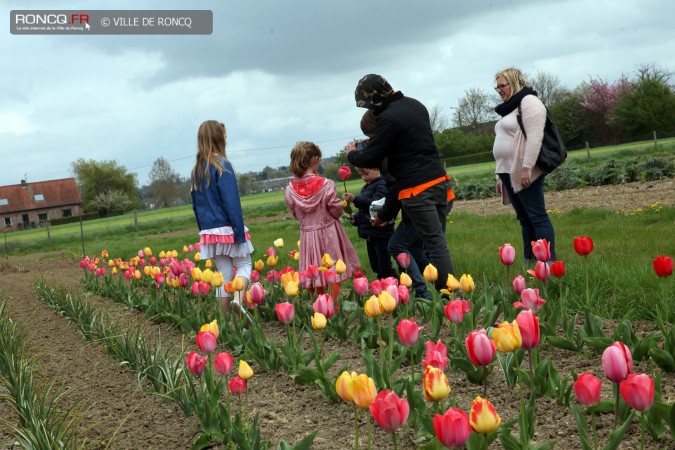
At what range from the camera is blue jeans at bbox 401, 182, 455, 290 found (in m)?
4.59

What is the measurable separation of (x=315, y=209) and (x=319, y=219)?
8 centimetres

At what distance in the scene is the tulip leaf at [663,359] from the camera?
112 inches

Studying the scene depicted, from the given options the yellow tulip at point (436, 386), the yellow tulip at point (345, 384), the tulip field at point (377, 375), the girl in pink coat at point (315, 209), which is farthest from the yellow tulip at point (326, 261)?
the yellow tulip at point (436, 386)

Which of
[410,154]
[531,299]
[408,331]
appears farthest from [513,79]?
[408,331]

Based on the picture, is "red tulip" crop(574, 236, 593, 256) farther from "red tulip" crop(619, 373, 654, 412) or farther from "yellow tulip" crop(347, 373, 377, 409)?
"yellow tulip" crop(347, 373, 377, 409)

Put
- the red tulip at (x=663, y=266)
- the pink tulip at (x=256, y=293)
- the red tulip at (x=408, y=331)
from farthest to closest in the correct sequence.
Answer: the pink tulip at (x=256, y=293) < the red tulip at (x=663, y=266) < the red tulip at (x=408, y=331)

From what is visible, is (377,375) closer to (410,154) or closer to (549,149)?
(410,154)

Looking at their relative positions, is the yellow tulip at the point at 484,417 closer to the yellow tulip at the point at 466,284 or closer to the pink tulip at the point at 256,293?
the yellow tulip at the point at 466,284

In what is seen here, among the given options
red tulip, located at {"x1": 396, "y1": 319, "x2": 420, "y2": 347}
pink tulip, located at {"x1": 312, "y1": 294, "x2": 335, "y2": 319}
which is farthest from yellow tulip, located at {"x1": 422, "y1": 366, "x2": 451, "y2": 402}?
pink tulip, located at {"x1": 312, "y1": 294, "x2": 335, "y2": 319}

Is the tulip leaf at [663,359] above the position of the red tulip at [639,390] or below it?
below

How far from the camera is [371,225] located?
555 cm

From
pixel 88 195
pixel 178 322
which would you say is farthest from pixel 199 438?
pixel 88 195

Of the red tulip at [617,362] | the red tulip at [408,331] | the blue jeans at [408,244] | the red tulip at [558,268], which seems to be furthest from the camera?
the blue jeans at [408,244]

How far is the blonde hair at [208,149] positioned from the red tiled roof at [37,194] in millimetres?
70036
